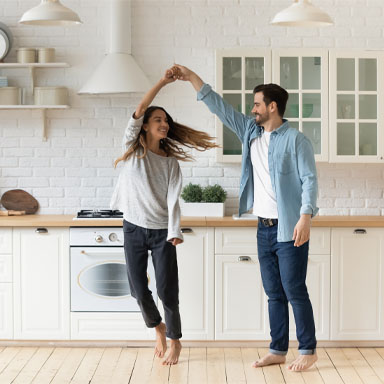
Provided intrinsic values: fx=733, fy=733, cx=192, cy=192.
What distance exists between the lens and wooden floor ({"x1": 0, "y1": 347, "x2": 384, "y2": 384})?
416 centimetres

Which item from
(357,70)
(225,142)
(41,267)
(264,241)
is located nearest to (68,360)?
(41,267)

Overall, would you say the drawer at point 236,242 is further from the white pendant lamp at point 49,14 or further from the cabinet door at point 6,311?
the white pendant lamp at point 49,14

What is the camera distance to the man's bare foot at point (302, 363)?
430cm

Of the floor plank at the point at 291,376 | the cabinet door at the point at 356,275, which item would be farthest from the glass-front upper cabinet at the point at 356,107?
the floor plank at the point at 291,376

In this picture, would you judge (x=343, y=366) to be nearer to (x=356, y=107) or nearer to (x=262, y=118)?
(x=262, y=118)

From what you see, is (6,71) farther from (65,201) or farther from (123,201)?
(123,201)

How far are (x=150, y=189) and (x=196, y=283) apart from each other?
2.70 feet

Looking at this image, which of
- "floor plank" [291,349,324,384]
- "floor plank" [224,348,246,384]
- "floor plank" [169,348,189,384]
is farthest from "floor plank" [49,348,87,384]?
Result: "floor plank" [291,349,324,384]

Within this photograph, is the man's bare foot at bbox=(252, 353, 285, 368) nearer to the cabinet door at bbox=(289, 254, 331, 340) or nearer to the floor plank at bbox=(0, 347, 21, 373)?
the cabinet door at bbox=(289, 254, 331, 340)

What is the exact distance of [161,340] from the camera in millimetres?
4586

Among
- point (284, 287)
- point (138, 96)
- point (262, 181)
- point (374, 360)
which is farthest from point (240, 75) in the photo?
point (374, 360)

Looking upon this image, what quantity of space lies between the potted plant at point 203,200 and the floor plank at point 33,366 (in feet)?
4.33

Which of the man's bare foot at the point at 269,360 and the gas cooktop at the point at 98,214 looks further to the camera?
the gas cooktop at the point at 98,214

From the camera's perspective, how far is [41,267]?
4828 millimetres
